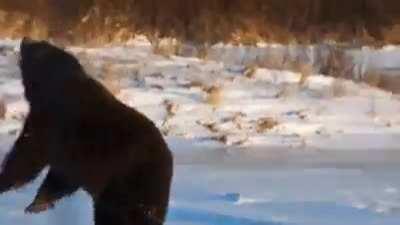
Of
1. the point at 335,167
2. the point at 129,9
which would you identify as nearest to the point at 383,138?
the point at 335,167

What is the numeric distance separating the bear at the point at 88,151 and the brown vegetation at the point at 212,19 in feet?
35.5

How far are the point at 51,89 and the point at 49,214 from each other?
1.75m

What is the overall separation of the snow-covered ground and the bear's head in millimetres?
1478

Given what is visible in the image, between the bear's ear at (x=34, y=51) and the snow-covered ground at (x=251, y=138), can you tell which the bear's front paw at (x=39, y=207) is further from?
the snow-covered ground at (x=251, y=138)

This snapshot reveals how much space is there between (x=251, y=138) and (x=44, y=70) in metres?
5.51

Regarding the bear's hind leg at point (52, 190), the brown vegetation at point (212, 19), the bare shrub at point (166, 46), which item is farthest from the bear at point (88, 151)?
the brown vegetation at point (212, 19)

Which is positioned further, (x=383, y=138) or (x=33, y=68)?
(x=383, y=138)

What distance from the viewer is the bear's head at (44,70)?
474 centimetres

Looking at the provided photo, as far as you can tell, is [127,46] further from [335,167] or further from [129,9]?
[335,167]

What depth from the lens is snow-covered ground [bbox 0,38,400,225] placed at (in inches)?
273

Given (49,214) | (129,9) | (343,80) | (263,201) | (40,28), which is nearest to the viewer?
(49,214)

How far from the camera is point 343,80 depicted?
12820 mm

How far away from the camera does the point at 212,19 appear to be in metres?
18.1

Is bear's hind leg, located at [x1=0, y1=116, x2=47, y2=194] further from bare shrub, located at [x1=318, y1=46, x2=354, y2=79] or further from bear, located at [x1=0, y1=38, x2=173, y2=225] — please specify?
bare shrub, located at [x1=318, y1=46, x2=354, y2=79]
